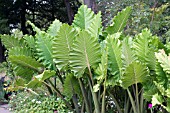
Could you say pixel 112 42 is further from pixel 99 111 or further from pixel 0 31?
pixel 0 31

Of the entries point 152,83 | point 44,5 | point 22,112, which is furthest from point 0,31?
point 152,83

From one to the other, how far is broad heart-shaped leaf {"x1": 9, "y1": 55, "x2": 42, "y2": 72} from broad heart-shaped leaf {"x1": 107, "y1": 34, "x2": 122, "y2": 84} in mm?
1097

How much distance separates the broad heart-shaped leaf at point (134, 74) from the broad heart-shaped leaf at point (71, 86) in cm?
81

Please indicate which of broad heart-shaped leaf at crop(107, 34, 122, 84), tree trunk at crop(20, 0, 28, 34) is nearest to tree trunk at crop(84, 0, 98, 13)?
broad heart-shaped leaf at crop(107, 34, 122, 84)

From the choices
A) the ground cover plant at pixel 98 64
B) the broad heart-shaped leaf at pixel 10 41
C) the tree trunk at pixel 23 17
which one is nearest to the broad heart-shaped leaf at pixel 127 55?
the ground cover plant at pixel 98 64

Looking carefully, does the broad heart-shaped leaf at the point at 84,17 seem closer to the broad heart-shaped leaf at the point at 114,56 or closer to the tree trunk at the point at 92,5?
the broad heart-shaped leaf at the point at 114,56

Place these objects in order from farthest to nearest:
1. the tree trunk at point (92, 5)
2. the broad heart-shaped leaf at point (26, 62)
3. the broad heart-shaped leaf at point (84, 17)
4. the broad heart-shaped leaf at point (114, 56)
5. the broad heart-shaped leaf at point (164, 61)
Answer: the tree trunk at point (92, 5) → the broad heart-shaped leaf at point (84, 17) → the broad heart-shaped leaf at point (26, 62) → the broad heart-shaped leaf at point (114, 56) → the broad heart-shaped leaf at point (164, 61)

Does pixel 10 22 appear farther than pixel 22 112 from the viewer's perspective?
Yes

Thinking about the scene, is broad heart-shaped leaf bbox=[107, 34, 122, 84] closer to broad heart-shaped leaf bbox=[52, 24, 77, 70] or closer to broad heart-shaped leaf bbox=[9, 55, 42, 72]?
broad heart-shaped leaf bbox=[52, 24, 77, 70]

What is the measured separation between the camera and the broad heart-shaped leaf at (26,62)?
9.96ft

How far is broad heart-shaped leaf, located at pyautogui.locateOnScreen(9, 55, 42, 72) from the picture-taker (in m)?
3.04

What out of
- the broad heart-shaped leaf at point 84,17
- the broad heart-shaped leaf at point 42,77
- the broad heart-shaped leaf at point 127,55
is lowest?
the broad heart-shaped leaf at point 42,77

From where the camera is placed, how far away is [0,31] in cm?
1022

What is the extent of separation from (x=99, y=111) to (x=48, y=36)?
1.22 metres
